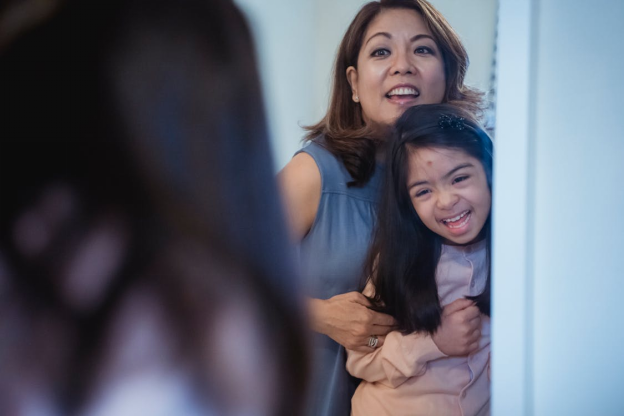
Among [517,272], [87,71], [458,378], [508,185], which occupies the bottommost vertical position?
[458,378]

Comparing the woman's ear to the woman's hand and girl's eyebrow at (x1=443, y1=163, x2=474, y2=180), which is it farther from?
the woman's hand

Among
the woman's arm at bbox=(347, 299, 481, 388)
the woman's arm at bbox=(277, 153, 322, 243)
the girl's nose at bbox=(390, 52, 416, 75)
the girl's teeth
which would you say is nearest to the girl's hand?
the woman's arm at bbox=(347, 299, 481, 388)

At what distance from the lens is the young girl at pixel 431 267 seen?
2.13ft

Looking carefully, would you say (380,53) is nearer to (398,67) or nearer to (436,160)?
(398,67)

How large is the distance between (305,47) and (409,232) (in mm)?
287

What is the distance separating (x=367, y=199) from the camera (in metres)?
0.68

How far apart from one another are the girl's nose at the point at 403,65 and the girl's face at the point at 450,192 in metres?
0.11

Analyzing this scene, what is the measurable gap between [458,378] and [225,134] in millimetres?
424

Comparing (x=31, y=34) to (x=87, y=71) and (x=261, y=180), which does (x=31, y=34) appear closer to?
(x=87, y=71)

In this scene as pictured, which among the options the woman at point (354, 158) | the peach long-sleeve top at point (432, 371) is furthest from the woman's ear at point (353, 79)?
the peach long-sleeve top at point (432, 371)

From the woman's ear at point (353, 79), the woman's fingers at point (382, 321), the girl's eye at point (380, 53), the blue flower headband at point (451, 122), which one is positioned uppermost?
the girl's eye at point (380, 53)

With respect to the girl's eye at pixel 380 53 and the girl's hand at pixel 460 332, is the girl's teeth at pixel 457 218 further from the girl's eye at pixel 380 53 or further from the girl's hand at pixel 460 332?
the girl's eye at pixel 380 53

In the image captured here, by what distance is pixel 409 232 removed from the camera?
2.21 ft

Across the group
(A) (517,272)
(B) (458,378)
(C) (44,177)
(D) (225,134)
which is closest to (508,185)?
(A) (517,272)
